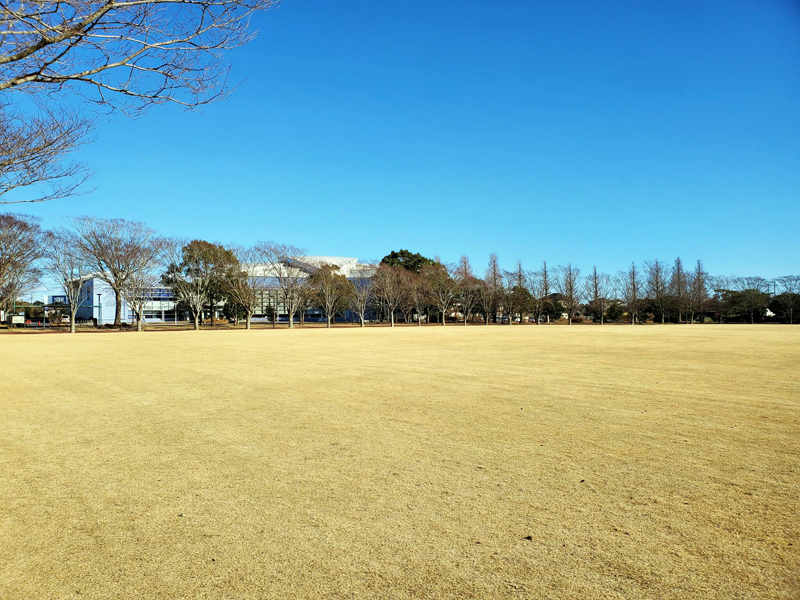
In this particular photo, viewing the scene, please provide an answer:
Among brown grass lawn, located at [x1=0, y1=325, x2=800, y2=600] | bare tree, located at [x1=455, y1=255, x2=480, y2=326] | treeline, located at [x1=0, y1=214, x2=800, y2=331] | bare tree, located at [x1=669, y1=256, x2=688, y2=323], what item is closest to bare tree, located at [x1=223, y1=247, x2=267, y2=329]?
treeline, located at [x1=0, y1=214, x2=800, y2=331]

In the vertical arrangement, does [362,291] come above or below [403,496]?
above

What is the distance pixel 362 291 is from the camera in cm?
5812

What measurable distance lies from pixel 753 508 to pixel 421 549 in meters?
2.46

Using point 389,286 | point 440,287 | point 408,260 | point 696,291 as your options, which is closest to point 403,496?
point 389,286

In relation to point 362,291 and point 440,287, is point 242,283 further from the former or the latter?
point 440,287

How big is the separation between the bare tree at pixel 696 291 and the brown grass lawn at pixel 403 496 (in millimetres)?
73077

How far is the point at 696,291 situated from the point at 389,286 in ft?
165

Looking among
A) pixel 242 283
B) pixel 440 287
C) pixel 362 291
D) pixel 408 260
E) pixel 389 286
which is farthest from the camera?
pixel 408 260

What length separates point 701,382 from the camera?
970 centimetres

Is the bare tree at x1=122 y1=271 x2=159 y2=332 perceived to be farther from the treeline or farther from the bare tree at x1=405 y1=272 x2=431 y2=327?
the bare tree at x1=405 y1=272 x2=431 y2=327

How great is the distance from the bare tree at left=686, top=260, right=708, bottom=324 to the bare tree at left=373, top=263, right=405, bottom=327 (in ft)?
142

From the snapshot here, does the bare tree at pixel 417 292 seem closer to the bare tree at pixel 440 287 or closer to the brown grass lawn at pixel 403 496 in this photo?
the bare tree at pixel 440 287

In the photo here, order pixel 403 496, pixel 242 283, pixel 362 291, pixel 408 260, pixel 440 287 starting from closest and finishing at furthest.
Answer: pixel 403 496, pixel 242 283, pixel 362 291, pixel 440 287, pixel 408 260

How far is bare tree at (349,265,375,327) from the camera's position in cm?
5672
